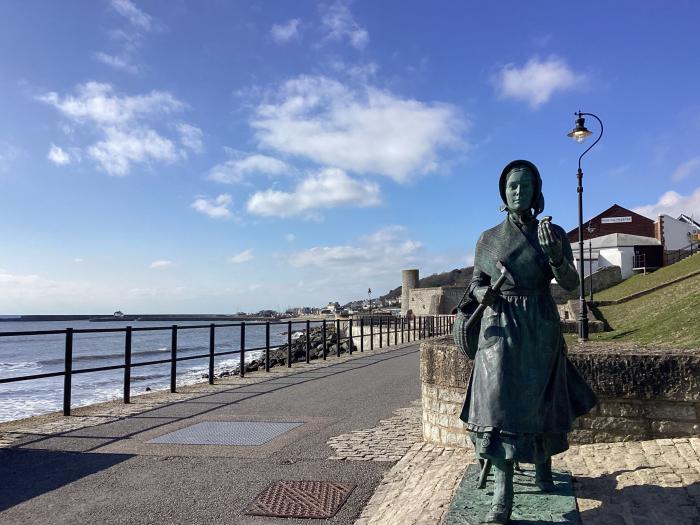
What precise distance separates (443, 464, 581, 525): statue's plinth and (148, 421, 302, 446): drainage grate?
3.10 metres

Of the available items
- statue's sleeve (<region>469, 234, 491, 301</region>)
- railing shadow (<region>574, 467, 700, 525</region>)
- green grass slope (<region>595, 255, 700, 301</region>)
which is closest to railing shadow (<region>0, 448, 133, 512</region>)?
statue's sleeve (<region>469, 234, 491, 301</region>)

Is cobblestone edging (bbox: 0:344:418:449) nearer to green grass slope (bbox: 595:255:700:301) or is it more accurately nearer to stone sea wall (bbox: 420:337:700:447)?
stone sea wall (bbox: 420:337:700:447)

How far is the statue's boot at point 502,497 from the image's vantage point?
3119 mm

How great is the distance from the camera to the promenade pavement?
13.0ft

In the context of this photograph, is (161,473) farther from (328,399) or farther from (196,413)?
(328,399)

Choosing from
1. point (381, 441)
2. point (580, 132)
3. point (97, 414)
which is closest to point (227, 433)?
point (381, 441)

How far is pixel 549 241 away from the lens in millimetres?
3094

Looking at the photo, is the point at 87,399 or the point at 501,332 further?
the point at 87,399

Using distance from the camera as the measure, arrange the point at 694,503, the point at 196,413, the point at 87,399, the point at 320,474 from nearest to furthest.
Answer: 1. the point at 694,503
2. the point at 320,474
3. the point at 196,413
4. the point at 87,399

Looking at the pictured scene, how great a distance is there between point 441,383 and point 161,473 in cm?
276

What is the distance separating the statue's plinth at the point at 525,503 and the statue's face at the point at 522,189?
174 centimetres

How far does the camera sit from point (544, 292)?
332 cm

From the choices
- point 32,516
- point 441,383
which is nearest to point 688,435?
point 441,383

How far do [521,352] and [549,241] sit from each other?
24.5 inches
